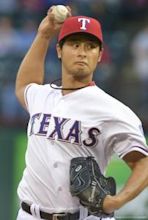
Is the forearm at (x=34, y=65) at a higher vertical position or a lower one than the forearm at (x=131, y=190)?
higher

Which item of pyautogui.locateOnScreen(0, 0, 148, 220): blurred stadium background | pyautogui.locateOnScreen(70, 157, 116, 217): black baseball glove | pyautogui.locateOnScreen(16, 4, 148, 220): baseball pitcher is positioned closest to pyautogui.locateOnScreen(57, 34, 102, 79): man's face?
pyautogui.locateOnScreen(16, 4, 148, 220): baseball pitcher

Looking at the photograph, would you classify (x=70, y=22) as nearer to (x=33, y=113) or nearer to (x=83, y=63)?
(x=83, y=63)

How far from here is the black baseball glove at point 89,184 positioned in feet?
14.6

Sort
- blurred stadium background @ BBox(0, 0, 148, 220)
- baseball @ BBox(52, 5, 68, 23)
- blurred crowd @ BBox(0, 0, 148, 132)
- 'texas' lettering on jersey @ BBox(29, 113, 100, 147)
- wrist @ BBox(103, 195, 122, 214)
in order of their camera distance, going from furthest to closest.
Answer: blurred crowd @ BBox(0, 0, 148, 132) → blurred stadium background @ BBox(0, 0, 148, 220) → baseball @ BBox(52, 5, 68, 23) → 'texas' lettering on jersey @ BBox(29, 113, 100, 147) → wrist @ BBox(103, 195, 122, 214)

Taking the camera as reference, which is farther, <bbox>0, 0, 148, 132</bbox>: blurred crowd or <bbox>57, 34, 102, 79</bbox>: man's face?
<bbox>0, 0, 148, 132</bbox>: blurred crowd

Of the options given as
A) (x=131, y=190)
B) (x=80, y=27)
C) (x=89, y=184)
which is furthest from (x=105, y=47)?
(x=131, y=190)

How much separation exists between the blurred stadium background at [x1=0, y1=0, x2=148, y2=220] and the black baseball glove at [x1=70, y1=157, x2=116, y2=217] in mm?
3310

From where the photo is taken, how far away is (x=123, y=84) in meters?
9.73

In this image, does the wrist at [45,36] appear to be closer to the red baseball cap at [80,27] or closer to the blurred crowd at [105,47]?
the red baseball cap at [80,27]

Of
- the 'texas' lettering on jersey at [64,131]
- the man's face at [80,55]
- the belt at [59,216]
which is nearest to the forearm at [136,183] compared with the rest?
the 'texas' lettering on jersey at [64,131]

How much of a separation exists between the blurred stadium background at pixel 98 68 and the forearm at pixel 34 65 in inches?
111

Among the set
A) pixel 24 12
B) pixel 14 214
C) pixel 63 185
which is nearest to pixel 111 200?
pixel 63 185

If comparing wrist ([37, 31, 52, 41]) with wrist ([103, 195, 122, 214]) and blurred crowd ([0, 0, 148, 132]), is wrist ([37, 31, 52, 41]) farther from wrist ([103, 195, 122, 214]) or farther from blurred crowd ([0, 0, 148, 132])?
A: blurred crowd ([0, 0, 148, 132])

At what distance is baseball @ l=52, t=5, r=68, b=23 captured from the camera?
16.6 ft
